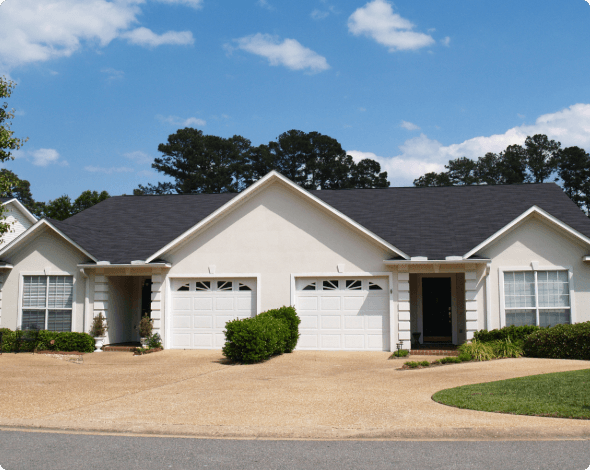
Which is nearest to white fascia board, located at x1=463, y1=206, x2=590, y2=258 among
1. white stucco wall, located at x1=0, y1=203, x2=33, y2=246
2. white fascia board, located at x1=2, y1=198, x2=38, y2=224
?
white fascia board, located at x1=2, y1=198, x2=38, y2=224

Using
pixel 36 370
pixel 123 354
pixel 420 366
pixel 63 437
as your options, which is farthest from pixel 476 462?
pixel 123 354

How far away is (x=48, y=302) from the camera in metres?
20.0

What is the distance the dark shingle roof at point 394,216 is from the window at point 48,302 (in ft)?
5.69

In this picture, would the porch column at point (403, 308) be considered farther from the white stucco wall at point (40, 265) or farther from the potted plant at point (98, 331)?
the white stucco wall at point (40, 265)

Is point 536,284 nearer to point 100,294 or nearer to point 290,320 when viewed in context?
point 290,320

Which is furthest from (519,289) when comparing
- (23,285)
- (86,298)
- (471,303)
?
(23,285)

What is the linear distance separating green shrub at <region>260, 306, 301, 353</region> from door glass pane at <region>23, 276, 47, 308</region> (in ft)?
26.7

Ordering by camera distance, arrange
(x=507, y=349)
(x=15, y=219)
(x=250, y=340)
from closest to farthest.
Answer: (x=250, y=340)
(x=507, y=349)
(x=15, y=219)

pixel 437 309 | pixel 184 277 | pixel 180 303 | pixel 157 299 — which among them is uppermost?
pixel 184 277

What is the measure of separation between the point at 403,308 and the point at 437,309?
2.82m

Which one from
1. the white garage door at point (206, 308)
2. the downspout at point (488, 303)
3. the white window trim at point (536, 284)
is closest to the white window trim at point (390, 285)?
the white garage door at point (206, 308)

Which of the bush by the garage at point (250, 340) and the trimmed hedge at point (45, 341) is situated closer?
the bush by the garage at point (250, 340)

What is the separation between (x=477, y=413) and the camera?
8.73m

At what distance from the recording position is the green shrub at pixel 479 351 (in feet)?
51.4
